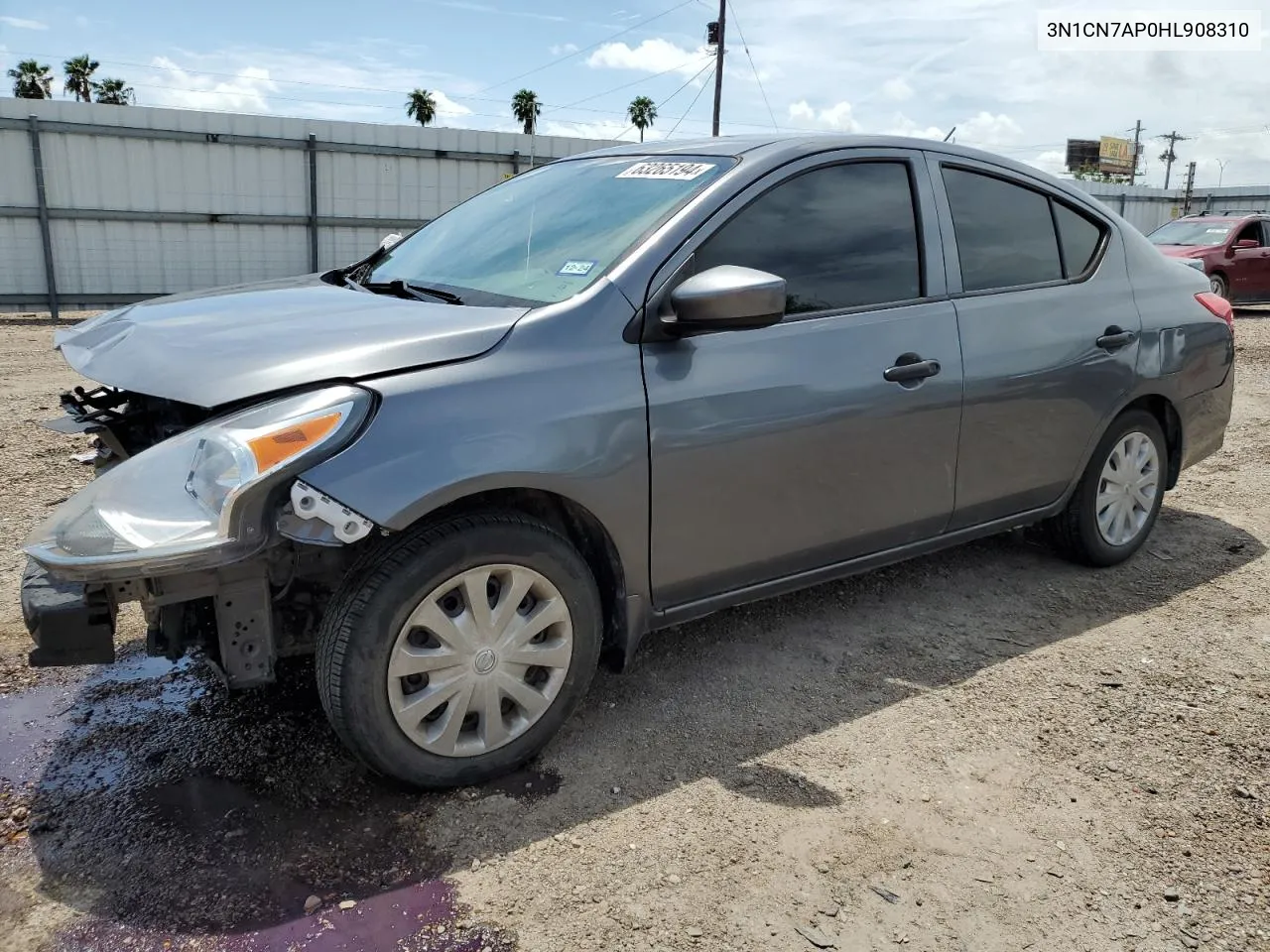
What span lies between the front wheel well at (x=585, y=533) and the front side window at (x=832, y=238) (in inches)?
32.5

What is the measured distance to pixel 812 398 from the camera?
309 centimetres

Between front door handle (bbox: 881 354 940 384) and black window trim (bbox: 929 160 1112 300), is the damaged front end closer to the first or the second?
front door handle (bbox: 881 354 940 384)

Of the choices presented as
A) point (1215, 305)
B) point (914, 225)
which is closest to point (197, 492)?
point (914, 225)

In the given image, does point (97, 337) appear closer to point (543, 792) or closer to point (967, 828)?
point (543, 792)

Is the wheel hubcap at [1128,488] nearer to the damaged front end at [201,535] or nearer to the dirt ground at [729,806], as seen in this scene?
the dirt ground at [729,806]

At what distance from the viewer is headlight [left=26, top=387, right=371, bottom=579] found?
223 centimetres

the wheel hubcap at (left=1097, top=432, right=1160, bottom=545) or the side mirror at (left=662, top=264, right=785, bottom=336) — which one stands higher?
the side mirror at (left=662, top=264, right=785, bottom=336)

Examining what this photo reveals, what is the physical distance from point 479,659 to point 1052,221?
2.95 meters

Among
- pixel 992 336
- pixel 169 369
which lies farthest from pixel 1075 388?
pixel 169 369

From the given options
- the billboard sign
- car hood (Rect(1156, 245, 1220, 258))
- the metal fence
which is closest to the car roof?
the metal fence

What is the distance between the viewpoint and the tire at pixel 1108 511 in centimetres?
419

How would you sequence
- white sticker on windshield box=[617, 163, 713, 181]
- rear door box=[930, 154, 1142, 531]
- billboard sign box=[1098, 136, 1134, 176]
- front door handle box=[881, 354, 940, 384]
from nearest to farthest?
white sticker on windshield box=[617, 163, 713, 181]
front door handle box=[881, 354, 940, 384]
rear door box=[930, 154, 1142, 531]
billboard sign box=[1098, 136, 1134, 176]

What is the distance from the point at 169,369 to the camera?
2.54 m

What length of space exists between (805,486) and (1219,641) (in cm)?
185
